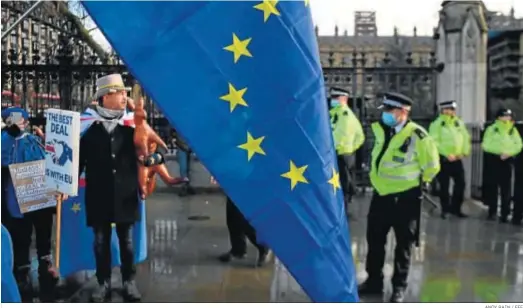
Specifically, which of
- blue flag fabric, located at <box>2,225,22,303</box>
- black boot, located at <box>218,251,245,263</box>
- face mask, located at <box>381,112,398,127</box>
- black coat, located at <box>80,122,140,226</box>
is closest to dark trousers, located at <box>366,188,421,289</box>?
face mask, located at <box>381,112,398,127</box>

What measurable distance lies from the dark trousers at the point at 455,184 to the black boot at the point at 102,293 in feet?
19.2

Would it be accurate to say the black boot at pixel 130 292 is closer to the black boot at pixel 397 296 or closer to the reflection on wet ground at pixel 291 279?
the reflection on wet ground at pixel 291 279

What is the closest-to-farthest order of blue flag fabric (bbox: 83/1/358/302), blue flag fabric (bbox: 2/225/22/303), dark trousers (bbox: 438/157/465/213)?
blue flag fabric (bbox: 2/225/22/303)
blue flag fabric (bbox: 83/1/358/302)
dark trousers (bbox: 438/157/465/213)

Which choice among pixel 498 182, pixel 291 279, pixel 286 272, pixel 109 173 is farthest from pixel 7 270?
pixel 498 182

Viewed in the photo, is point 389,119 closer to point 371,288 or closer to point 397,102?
point 397,102

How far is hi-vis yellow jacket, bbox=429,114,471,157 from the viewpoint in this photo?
991 cm

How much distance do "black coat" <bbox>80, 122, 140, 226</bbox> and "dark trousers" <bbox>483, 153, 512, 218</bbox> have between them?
234 inches

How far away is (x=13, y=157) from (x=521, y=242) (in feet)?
19.8

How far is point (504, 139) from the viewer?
9.55 metres

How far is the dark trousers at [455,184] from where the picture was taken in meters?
10.1

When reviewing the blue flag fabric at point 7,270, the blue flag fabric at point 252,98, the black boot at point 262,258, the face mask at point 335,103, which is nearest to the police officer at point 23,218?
the black boot at point 262,258

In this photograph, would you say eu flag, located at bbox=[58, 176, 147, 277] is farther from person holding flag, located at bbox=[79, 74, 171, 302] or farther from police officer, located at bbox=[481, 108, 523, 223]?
police officer, located at bbox=[481, 108, 523, 223]

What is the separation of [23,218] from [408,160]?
3.50m

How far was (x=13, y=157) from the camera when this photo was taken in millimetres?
5980
